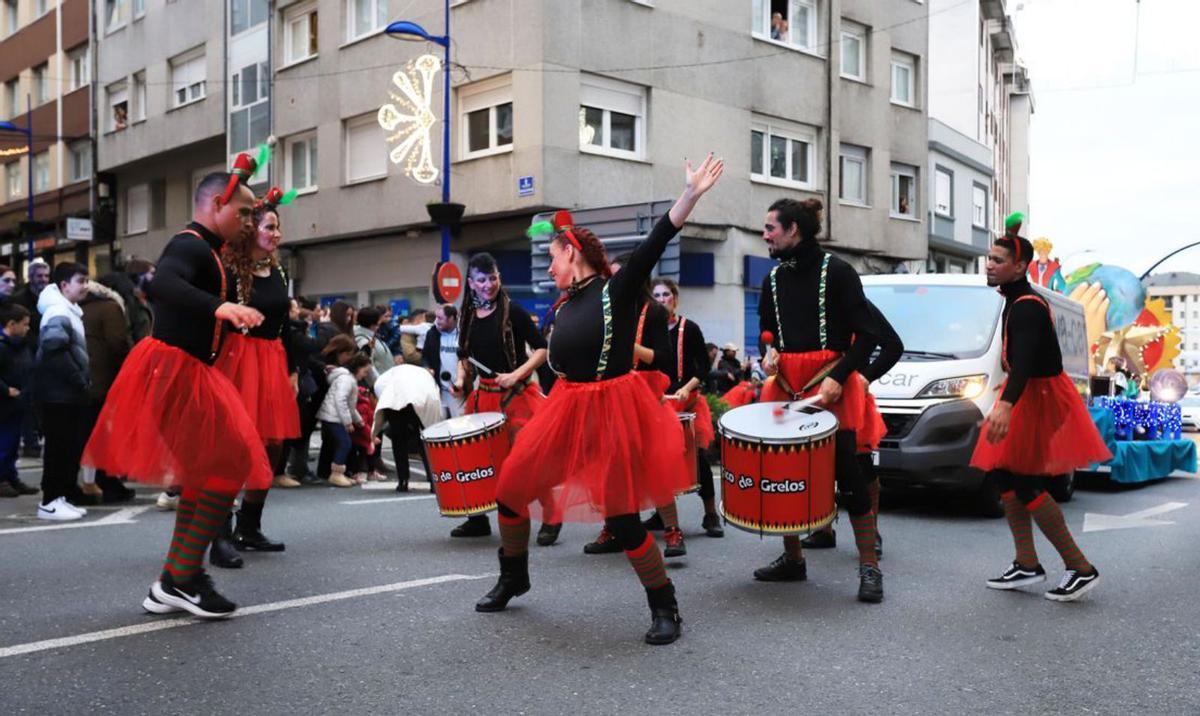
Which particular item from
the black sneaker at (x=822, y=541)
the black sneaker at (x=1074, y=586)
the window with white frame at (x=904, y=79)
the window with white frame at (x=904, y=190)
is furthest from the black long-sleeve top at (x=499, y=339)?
the window with white frame at (x=904, y=79)

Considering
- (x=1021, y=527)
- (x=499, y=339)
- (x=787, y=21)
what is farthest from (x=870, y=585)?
(x=787, y=21)

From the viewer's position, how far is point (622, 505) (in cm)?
484

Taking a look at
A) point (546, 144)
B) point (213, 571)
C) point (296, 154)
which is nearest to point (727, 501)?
point (213, 571)

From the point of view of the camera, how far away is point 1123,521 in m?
9.68

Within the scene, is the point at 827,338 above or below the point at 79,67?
below

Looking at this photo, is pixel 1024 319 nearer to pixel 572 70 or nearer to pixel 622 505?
pixel 622 505

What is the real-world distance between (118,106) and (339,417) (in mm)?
25431

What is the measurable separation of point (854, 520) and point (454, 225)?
17053 mm

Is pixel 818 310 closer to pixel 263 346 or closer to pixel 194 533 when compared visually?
pixel 263 346

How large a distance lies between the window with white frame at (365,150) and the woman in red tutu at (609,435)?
1972 centimetres

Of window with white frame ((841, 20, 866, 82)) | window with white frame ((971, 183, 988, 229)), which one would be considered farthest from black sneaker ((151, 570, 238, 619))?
window with white frame ((971, 183, 988, 229))

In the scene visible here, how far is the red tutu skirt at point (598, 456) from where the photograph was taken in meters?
4.84

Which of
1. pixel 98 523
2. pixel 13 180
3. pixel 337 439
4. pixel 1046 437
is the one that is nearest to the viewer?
pixel 1046 437

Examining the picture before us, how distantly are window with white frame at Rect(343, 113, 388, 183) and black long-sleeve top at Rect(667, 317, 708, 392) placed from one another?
1707 cm
